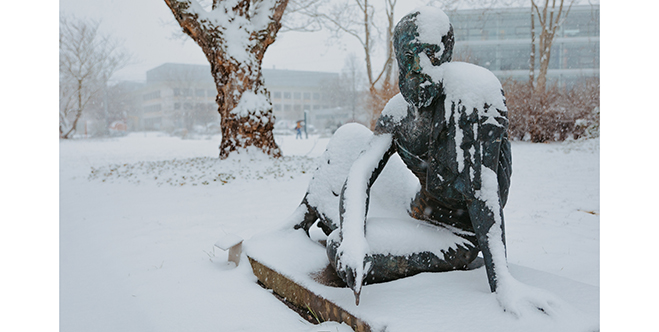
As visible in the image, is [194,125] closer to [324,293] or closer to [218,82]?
[218,82]

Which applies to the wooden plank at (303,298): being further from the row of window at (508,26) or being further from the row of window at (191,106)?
the row of window at (191,106)

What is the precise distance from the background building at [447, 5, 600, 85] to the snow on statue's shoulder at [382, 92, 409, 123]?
14.2 m

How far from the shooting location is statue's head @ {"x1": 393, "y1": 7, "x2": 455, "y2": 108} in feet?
4.47

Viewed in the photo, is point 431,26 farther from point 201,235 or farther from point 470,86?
point 201,235

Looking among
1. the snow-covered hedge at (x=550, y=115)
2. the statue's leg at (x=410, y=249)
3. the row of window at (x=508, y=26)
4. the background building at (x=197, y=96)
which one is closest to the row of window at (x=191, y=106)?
the background building at (x=197, y=96)

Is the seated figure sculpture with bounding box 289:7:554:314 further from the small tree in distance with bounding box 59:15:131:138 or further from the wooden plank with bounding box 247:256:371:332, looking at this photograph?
the small tree in distance with bounding box 59:15:131:138

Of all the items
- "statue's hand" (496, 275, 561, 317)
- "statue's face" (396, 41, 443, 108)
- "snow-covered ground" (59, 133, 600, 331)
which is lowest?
"snow-covered ground" (59, 133, 600, 331)

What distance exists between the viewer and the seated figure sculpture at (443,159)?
53.9 inches

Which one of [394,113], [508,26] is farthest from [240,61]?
[508,26]

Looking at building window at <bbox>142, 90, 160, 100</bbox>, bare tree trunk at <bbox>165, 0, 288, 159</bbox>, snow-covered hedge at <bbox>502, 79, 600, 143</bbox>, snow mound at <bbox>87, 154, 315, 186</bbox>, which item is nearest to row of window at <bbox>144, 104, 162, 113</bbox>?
building window at <bbox>142, 90, 160, 100</bbox>

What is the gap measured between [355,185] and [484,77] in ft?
2.08

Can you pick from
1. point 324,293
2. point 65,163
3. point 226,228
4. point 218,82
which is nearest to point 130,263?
point 226,228

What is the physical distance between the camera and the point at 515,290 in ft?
4.35

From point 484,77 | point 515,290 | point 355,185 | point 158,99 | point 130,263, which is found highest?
point 158,99
